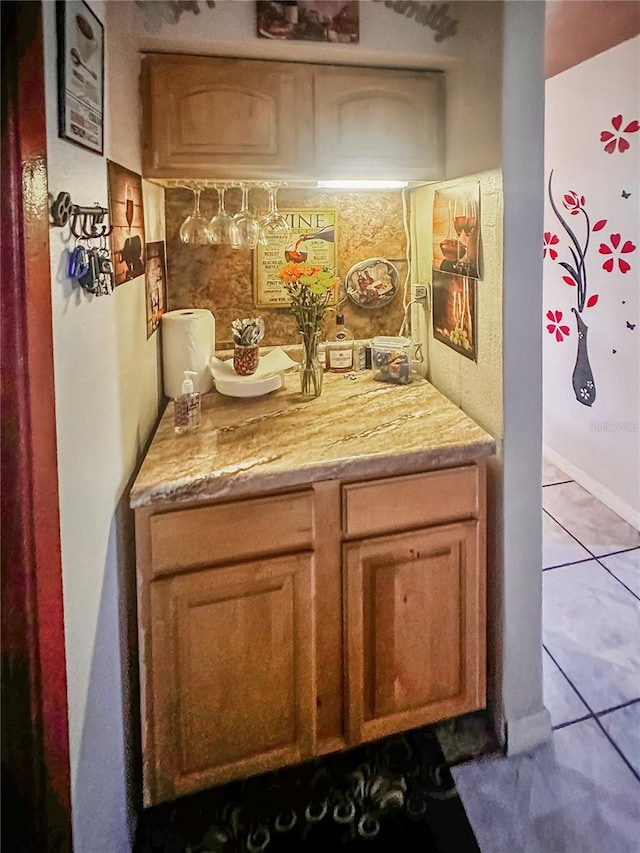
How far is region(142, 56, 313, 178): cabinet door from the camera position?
159cm

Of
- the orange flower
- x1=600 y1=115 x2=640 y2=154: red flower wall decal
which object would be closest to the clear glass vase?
the orange flower

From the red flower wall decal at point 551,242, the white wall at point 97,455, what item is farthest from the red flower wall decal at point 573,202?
the white wall at point 97,455

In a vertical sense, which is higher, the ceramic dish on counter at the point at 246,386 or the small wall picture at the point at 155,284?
the small wall picture at the point at 155,284

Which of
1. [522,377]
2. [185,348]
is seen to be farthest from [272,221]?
[522,377]

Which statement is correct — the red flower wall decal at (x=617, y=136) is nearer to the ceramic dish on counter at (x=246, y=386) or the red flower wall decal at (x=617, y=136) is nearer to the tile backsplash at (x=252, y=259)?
the tile backsplash at (x=252, y=259)

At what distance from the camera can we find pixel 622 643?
2.16 meters

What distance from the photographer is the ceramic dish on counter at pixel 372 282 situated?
2.14m

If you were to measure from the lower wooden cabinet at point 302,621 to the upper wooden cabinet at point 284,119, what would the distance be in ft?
2.92

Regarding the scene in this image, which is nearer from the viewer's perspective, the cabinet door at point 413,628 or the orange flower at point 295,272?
the cabinet door at point 413,628

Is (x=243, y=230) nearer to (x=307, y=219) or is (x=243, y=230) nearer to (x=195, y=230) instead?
(x=195, y=230)

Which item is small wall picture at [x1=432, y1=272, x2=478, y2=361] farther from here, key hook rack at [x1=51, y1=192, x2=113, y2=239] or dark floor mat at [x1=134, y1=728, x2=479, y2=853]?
dark floor mat at [x1=134, y1=728, x2=479, y2=853]

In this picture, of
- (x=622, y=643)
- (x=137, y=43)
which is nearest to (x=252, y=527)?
(x=137, y=43)

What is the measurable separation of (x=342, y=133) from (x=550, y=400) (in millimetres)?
2488

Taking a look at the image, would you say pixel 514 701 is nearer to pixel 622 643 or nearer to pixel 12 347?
pixel 622 643
